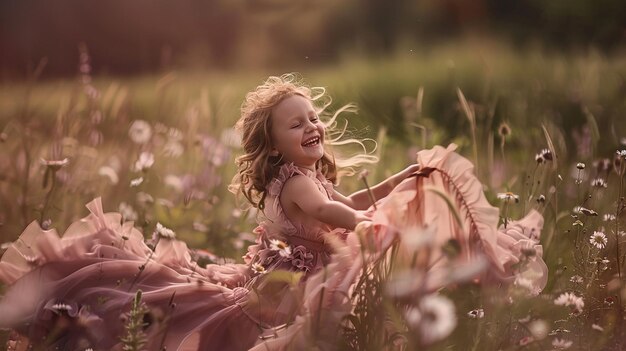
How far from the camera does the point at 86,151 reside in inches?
166

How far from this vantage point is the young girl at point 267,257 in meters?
2.38

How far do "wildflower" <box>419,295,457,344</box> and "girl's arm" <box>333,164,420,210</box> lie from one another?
848 millimetres

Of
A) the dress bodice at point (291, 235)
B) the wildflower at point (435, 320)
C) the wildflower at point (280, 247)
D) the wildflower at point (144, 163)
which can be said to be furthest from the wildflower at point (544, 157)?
the wildflower at point (144, 163)

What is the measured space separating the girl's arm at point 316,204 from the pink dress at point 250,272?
4 cm

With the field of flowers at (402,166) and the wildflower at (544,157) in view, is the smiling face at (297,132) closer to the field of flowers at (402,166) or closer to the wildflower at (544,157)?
the field of flowers at (402,166)

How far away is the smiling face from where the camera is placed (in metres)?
2.79

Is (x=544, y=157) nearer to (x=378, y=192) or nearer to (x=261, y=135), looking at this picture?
(x=378, y=192)

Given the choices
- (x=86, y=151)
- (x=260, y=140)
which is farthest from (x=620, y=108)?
(x=86, y=151)

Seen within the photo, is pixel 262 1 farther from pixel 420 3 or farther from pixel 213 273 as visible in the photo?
pixel 213 273

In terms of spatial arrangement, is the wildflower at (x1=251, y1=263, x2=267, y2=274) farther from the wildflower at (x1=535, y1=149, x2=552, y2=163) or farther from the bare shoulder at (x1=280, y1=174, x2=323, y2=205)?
the wildflower at (x1=535, y1=149, x2=552, y2=163)

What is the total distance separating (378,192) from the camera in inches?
117

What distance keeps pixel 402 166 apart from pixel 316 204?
73.4 inches

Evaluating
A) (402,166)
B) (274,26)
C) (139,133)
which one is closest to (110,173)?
(139,133)

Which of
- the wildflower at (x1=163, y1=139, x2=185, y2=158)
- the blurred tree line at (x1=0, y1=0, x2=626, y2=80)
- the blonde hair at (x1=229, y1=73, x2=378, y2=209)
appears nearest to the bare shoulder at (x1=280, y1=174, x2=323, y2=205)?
the blonde hair at (x1=229, y1=73, x2=378, y2=209)
